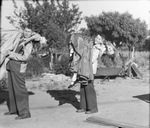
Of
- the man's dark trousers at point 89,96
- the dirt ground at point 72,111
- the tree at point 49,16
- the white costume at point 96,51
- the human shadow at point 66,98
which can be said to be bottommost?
the dirt ground at point 72,111

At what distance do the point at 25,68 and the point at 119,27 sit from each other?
36.7m

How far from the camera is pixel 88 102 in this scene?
6023 millimetres

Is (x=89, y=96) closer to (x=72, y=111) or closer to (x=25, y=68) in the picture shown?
(x=72, y=111)

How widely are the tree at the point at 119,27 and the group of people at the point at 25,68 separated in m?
35.4

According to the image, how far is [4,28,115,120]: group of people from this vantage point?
17.6 ft

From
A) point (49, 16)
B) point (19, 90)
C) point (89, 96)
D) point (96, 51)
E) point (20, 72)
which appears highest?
point (49, 16)

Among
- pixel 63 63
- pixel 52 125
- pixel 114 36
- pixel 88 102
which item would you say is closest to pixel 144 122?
pixel 88 102

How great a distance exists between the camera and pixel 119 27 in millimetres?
40875

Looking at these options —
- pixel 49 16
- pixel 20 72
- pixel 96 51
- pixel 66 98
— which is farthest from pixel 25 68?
pixel 49 16

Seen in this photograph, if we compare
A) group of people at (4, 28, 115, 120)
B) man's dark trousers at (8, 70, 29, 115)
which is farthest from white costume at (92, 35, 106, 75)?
man's dark trousers at (8, 70, 29, 115)

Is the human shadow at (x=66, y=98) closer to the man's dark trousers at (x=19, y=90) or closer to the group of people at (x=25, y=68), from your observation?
the group of people at (x=25, y=68)

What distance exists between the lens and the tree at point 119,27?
135 ft

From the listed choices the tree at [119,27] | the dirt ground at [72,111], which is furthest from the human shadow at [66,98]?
the tree at [119,27]

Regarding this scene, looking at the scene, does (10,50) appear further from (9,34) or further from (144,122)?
(144,122)
